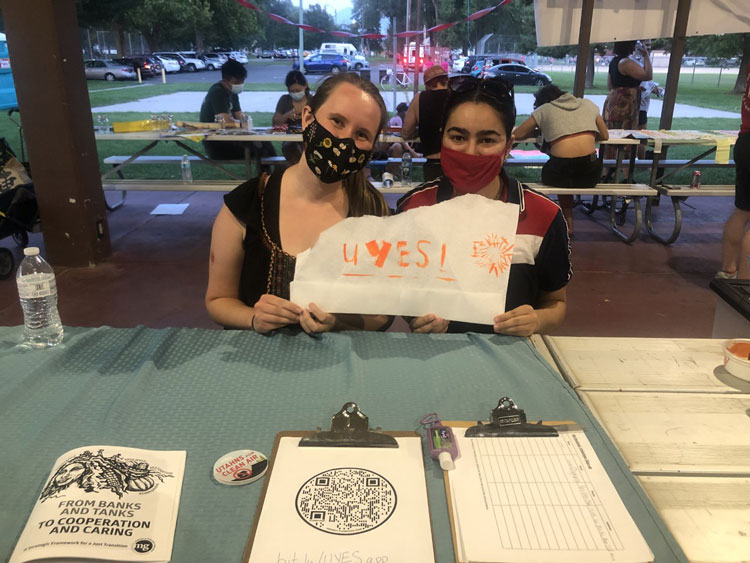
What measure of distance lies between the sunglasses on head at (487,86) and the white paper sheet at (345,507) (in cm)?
111

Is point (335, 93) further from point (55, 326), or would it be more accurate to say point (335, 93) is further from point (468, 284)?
point (55, 326)

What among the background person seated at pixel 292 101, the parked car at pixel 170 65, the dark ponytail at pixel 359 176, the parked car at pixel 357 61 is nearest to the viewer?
the dark ponytail at pixel 359 176

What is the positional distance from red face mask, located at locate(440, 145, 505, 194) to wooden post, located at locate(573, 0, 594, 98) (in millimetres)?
5402

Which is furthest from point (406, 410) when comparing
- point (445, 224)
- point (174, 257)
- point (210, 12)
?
point (210, 12)

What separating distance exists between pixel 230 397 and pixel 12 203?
458 centimetres

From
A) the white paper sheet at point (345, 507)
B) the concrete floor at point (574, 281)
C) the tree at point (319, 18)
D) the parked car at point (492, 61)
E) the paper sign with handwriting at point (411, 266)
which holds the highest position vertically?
the tree at point (319, 18)

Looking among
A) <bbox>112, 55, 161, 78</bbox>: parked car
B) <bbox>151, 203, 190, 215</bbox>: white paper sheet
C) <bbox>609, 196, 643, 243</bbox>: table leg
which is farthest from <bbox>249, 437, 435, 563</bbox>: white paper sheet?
<bbox>112, 55, 161, 78</bbox>: parked car

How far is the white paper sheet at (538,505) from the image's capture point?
2.93 feet

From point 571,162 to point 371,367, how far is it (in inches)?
180

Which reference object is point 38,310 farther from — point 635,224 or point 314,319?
point 635,224

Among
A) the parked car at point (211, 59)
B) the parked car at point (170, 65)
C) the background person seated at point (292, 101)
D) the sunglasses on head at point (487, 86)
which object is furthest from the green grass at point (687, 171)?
the parked car at point (170, 65)

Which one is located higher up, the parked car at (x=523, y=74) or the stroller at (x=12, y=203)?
the parked car at (x=523, y=74)

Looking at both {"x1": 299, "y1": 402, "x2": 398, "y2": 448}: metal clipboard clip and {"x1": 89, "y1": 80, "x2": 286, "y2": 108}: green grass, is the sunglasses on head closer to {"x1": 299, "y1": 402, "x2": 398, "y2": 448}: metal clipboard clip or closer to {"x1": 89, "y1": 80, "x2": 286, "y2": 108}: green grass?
{"x1": 299, "y1": 402, "x2": 398, "y2": 448}: metal clipboard clip

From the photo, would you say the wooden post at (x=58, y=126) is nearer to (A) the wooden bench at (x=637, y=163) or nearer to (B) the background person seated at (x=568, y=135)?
(B) the background person seated at (x=568, y=135)
